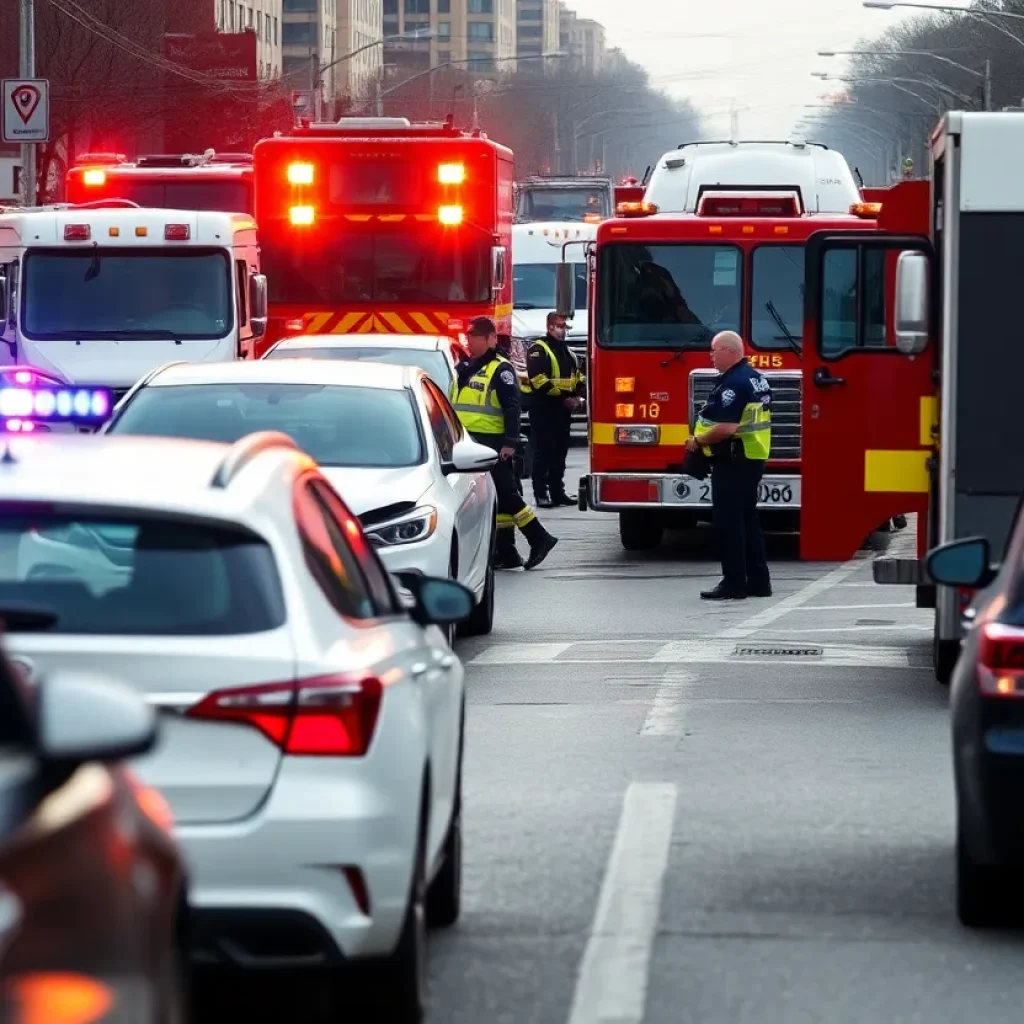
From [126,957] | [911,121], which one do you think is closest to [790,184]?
[126,957]

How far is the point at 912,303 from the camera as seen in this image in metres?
12.4

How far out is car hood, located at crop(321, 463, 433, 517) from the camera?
13.3 m

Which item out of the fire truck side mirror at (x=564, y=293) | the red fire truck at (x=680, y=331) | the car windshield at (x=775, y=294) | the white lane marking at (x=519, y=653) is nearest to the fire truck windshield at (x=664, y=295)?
the red fire truck at (x=680, y=331)

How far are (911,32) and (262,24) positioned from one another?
4330 cm

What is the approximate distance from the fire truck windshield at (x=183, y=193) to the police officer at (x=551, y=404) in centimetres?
679

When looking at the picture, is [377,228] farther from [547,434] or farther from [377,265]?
[547,434]

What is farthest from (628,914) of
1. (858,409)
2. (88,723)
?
(858,409)

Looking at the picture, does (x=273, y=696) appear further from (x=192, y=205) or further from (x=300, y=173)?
(x=192, y=205)

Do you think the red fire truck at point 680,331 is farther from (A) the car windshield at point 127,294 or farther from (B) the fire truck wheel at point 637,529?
(A) the car windshield at point 127,294

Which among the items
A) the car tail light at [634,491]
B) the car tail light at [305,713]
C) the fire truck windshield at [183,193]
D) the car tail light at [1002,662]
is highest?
the fire truck windshield at [183,193]

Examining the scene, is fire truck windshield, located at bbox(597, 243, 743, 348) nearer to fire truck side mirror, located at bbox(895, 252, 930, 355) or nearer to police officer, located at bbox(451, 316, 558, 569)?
police officer, located at bbox(451, 316, 558, 569)

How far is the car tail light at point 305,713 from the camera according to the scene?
546cm

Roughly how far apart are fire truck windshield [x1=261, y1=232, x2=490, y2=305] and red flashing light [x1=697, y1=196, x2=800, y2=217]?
5.34m

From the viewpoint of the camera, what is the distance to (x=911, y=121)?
14775 centimetres
